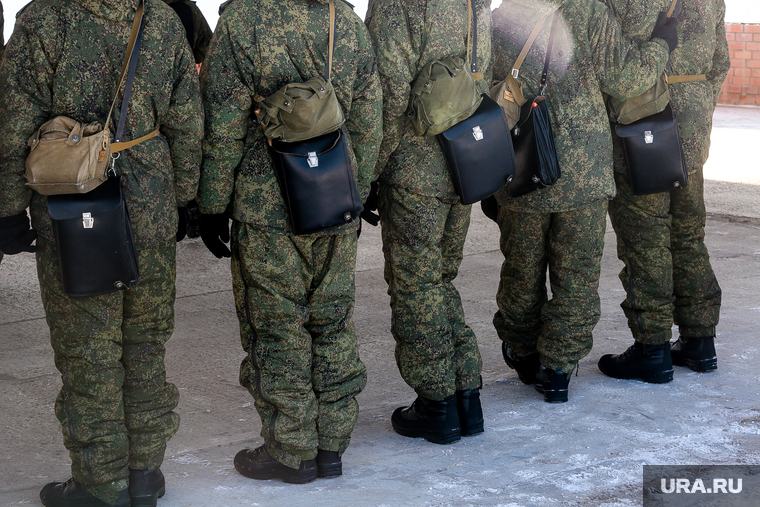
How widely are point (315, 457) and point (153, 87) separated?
1443mm

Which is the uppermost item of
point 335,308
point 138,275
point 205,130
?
point 205,130

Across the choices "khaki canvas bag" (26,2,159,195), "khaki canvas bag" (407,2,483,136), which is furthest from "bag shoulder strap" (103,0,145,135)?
"khaki canvas bag" (407,2,483,136)

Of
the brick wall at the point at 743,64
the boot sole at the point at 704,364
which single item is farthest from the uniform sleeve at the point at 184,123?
the brick wall at the point at 743,64

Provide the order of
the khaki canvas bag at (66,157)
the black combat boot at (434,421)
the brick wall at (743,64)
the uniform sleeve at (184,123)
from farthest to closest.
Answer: the brick wall at (743,64)
the black combat boot at (434,421)
the uniform sleeve at (184,123)
the khaki canvas bag at (66,157)

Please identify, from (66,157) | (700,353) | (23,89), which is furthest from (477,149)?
(700,353)

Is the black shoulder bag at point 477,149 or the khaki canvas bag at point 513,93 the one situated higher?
the khaki canvas bag at point 513,93

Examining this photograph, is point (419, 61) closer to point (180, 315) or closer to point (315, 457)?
point (315, 457)

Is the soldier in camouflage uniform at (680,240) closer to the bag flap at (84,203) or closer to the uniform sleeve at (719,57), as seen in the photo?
the uniform sleeve at (719,57)

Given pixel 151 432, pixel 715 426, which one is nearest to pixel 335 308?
pixel 151 432

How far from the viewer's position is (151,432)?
3.04 metres

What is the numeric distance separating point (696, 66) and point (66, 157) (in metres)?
2.91

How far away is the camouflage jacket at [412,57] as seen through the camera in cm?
329

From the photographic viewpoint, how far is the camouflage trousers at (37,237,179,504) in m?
2.86

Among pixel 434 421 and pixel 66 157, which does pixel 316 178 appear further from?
pixel 434 421
